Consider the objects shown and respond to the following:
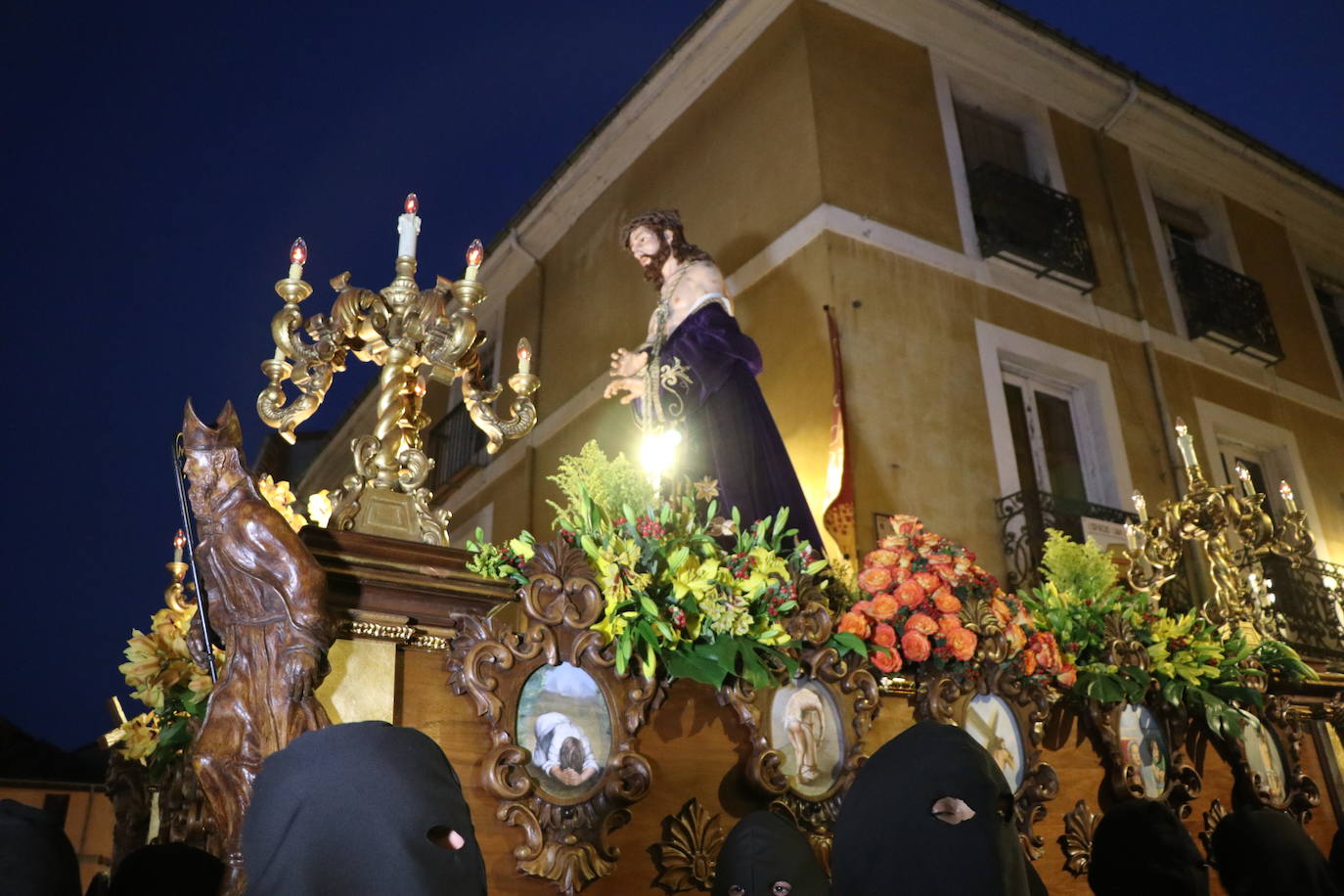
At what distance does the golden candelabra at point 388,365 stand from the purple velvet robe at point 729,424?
1.69 m

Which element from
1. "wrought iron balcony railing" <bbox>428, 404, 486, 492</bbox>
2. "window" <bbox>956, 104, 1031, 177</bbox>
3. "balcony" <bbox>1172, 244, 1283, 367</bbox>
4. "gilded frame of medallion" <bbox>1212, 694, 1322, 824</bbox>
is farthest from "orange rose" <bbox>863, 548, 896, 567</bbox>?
"wrought iron balcony railing" <bbox>428, 404, 486, 492</bbox>

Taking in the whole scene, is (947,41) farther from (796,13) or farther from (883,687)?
(883,687)

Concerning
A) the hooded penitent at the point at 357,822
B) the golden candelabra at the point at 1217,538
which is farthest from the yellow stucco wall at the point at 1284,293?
the hooded penitent at the point at 357,822

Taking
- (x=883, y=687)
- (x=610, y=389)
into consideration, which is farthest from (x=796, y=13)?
(x=883, y=687)

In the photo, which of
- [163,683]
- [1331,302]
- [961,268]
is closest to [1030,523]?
[961,268]

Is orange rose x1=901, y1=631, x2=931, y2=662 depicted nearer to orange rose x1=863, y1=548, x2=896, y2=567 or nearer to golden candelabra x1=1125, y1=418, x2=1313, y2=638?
orange rose x1=863, y1=548, x2=896, y2=567

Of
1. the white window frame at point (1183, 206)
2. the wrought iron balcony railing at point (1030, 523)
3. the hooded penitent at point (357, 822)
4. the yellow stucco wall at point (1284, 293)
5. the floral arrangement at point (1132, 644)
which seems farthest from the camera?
the yellow stucco wall at point (1284, 293)

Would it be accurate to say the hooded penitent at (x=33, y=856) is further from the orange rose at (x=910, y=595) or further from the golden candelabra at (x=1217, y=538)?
the golden candelabra at (x=1217, y=538)

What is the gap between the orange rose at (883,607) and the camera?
4.40m

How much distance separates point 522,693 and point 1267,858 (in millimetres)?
3036

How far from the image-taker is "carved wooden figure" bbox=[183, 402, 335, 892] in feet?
9.02

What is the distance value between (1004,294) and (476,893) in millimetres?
7716

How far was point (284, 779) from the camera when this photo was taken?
222 cm

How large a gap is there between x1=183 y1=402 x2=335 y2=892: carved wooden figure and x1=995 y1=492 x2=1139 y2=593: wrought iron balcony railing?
5.73 meters
